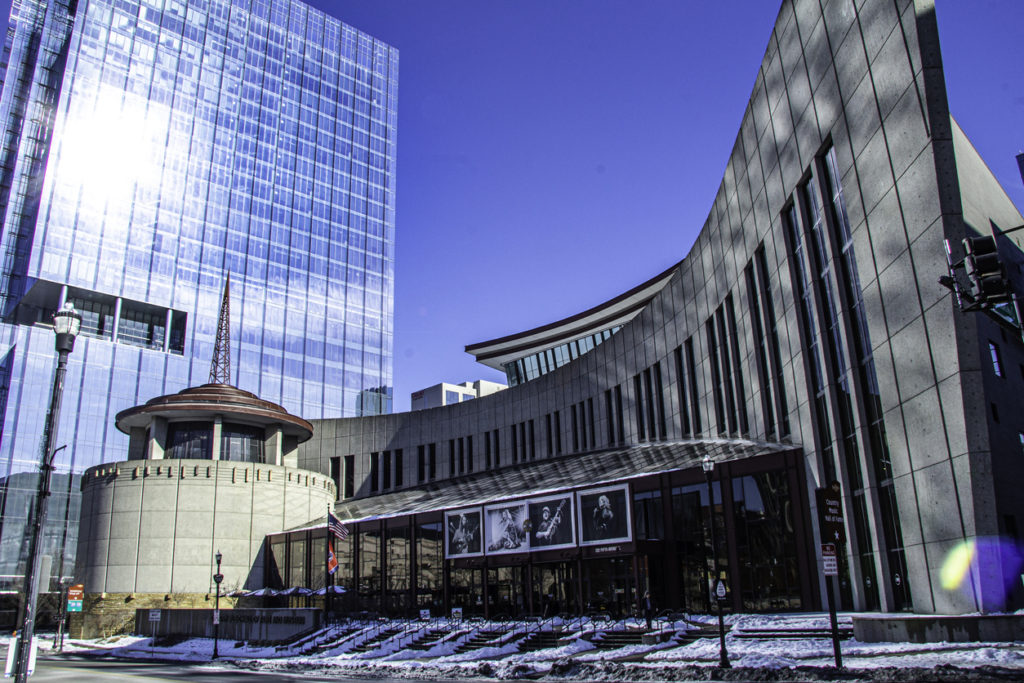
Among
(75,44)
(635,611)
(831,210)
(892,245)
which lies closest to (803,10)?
(831,210)

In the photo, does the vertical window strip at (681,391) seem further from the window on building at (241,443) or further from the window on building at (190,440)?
the window on building at (190,440)

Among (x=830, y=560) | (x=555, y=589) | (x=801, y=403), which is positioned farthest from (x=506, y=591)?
(x=830, y=560)

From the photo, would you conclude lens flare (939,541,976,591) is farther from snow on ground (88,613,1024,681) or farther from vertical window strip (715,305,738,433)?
vertical window strip (715,305,738,433)

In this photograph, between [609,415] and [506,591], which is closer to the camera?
[506,591]

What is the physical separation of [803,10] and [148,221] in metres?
92.3

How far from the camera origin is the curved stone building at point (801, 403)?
20188 mm

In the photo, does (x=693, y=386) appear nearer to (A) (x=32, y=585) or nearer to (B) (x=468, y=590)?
(B) (x=468, y=590)

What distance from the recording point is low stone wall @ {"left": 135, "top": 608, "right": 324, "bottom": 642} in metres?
41.8

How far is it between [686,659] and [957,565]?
25.2 feet

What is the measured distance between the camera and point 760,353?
34.1 m

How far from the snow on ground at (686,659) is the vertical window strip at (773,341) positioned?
8.19 metres

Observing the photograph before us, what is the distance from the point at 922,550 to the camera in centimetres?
2136

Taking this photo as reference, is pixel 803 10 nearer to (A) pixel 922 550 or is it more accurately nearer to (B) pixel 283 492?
(A) pixel 922 550

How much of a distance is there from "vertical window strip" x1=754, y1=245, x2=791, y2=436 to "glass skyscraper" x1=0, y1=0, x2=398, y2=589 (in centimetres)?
7996
